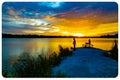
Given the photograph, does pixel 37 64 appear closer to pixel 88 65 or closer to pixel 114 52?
pixel 88 65

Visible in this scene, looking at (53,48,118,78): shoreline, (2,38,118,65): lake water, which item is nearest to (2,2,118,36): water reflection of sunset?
(2,38,118,65): lake water

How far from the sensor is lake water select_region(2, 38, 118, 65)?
4.84m

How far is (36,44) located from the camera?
490cm

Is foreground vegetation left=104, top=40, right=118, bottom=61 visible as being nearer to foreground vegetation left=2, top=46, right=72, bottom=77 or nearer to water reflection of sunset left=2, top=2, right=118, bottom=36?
water reflection of sunset left=2, top=2, right=118, bottom=36

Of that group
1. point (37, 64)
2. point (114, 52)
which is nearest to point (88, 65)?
point (114, 52)

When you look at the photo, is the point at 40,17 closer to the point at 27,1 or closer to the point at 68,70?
the point at 27,1

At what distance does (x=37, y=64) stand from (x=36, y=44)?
0.55ft

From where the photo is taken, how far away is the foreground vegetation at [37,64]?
15.9 feet

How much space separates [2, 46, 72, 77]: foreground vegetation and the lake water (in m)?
0.04

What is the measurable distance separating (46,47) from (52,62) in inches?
5.4

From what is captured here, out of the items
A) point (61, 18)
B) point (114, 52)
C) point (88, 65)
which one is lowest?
point (88, 65)

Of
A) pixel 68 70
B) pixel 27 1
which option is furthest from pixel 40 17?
pixel 68 70

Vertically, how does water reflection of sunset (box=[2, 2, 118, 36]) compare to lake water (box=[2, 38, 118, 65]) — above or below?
above

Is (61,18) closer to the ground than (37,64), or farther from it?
farther from it
